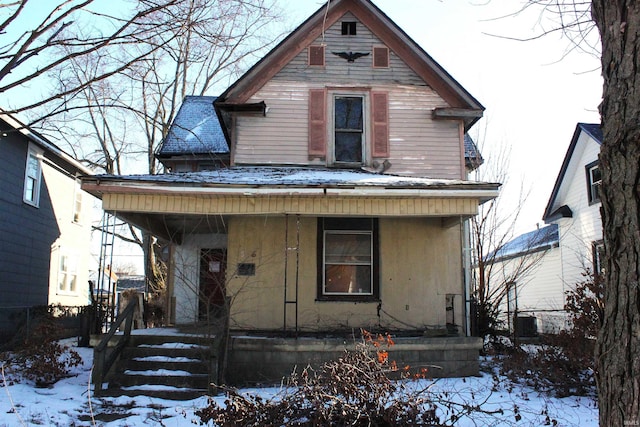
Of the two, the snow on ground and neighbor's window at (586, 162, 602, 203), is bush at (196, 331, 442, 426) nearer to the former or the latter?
the snow on ground

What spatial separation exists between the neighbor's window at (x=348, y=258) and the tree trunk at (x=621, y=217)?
26.4 ft

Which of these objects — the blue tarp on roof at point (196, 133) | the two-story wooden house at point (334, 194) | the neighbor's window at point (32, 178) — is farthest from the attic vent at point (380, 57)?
the neighbor's window at point (32, 178)

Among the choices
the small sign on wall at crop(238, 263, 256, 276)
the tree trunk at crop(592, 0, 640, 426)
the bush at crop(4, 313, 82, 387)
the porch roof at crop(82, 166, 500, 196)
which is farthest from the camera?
the small sign on wall at crop(238, 263, 256, 276)

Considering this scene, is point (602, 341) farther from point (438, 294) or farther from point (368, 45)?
point (368, 45)

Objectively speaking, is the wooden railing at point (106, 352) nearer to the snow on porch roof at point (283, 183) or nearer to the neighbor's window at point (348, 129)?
the snow on porch roof at point (283, 183)

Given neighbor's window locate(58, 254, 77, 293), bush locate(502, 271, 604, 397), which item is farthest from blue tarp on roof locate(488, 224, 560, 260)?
neighbor's window locate(58, 254, 77, 293)

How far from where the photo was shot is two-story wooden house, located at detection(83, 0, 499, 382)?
9.46 meters

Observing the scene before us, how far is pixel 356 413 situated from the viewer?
4855mm

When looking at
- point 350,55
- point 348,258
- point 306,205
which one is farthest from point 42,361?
point 350,55

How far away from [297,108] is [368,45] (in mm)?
2132

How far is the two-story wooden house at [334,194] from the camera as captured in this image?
946 centimetres

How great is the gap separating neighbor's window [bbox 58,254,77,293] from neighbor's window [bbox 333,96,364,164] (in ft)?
38.8

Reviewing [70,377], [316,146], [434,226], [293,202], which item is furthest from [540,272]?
[70,377]

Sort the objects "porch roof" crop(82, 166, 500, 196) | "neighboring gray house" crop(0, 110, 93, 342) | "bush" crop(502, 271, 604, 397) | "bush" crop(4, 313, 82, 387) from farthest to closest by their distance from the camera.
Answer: "neighboring gray house" crop(0, 110, 93, 342)
"porch roof" crop(82, 166, 500, 196)
"bush" crop(4, 313, 82, 387)
"bush" crop(502, 271, 604, 397)
